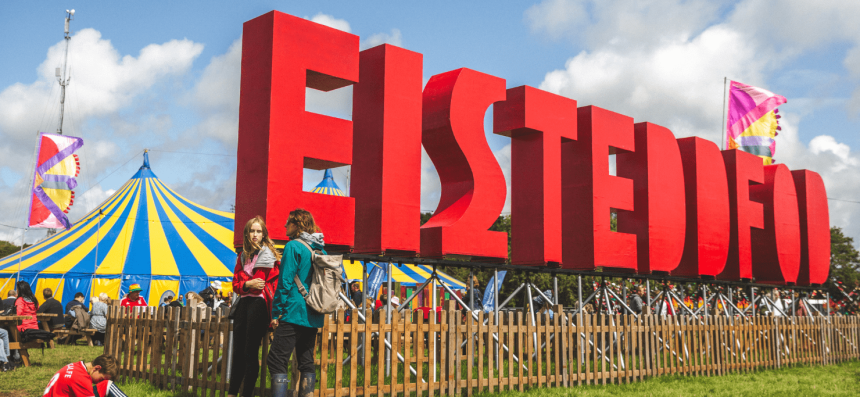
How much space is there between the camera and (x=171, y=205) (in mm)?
21922

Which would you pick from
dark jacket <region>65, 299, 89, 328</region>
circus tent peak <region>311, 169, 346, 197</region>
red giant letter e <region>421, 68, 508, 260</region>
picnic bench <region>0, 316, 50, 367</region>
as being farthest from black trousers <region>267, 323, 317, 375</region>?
circus tent peak <region>311, 169, 346, 197</region>

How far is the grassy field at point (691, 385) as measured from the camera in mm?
7543

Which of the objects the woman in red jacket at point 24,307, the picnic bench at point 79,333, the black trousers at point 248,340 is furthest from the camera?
the picnic bench at point 79,333

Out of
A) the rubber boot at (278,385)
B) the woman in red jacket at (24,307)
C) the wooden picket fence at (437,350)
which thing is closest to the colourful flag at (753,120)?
the wooden picket fence at (437,350)

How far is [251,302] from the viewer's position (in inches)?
225

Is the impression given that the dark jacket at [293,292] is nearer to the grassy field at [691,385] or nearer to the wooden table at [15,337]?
the grassy field at [691,385]

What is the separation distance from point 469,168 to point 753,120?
11926 mm

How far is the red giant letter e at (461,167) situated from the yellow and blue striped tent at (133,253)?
1218 centimetres

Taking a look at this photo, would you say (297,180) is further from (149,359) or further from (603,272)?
(603,272)

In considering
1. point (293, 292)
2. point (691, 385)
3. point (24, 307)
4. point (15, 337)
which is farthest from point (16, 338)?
point (691, 385)

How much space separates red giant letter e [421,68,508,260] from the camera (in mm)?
9148

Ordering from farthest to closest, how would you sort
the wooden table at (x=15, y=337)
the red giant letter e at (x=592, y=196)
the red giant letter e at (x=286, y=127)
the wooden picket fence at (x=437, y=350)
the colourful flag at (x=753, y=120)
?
1. the colourful flag at (x=753, y=120)
2. the red giant letter e at (x=592, y=196)
3. the wooden table at (x=15, y=337)
4. the red giant letter e at (x=286, y=127)
5. the wooden picket fence at (x=437, y=350)

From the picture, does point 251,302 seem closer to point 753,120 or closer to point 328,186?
point 753,120

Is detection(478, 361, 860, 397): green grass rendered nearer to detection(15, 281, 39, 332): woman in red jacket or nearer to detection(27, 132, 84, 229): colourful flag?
detection(15, 281, 39, 332): woman in red jacket
